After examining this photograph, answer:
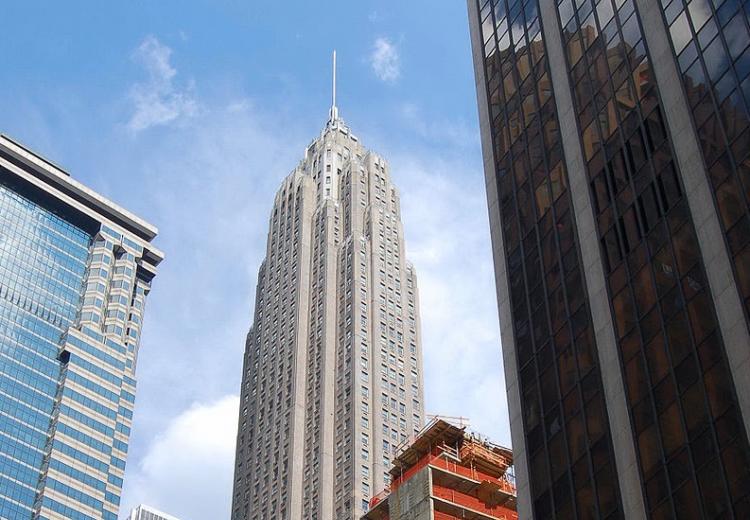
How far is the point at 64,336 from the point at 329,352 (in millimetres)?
39443

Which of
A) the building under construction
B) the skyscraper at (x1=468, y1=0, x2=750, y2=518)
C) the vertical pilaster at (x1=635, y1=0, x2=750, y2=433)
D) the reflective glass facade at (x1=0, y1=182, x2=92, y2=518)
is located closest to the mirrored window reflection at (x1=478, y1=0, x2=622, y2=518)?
the skyscraper at (x1=468, y1=0, x2=750, y2=518)

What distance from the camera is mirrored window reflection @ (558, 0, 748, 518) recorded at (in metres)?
38.8

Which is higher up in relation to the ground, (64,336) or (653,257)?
(64,336)

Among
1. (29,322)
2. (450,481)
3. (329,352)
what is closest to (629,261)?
(450,481)

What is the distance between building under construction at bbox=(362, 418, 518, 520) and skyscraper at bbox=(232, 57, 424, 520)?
5158 cm

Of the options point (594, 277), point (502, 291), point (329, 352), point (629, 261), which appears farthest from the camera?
point (329, 352)

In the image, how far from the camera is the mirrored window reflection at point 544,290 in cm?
4491

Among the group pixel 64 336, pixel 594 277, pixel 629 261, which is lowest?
pixel 629 261

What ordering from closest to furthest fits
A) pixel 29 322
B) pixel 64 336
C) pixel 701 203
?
pixel 701 203 → pixel 29 322 → pixel 64 336

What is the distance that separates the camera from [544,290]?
170ft

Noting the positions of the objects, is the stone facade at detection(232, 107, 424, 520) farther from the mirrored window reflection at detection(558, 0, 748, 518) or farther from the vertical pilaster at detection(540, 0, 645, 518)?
the mirrored window reflection at detection(558, 0, 748, 518)

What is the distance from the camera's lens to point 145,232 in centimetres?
19025

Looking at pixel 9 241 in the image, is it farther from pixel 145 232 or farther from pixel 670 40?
pixel 670 40

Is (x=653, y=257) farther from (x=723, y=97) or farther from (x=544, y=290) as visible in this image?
(x=544, y=290)
